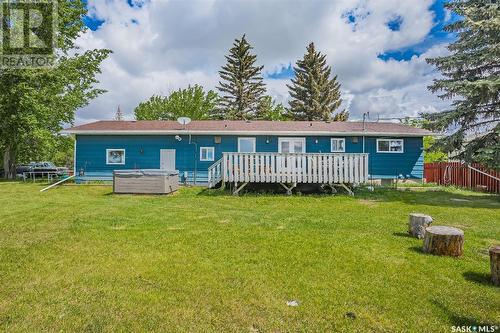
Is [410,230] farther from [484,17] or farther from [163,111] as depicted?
[163,111]

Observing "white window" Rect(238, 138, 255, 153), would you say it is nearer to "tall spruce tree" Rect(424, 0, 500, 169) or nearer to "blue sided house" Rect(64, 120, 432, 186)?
"blue sided house" Rect(64, 120, 432, 186)

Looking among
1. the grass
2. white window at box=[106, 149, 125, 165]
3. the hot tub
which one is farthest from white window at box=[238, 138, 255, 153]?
the grass

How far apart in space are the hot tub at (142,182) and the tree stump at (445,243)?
8843 mm

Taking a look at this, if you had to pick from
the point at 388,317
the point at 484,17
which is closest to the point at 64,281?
the point at 388,317

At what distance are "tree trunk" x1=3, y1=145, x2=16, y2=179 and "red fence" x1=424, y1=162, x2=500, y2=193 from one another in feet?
78.6

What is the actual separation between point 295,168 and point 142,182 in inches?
222

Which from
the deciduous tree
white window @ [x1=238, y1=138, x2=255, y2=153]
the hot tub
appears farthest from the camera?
the deciduous tree

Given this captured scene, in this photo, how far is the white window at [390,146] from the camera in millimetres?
15680

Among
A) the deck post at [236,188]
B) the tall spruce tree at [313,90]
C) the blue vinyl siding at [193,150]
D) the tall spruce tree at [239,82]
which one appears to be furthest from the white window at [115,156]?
the tall spruce tree at [313,90]

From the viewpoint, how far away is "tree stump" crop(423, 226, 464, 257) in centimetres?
436

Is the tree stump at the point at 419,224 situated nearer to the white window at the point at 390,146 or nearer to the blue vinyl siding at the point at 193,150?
the blue vinyl siding at the point at 193,150

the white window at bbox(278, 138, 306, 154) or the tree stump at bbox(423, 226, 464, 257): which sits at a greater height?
the white window at bbox(278, 138, 306, 154)

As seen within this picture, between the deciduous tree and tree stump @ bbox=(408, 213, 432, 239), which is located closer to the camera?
tree stump @ bbox=(408, 213, 432, 239)
